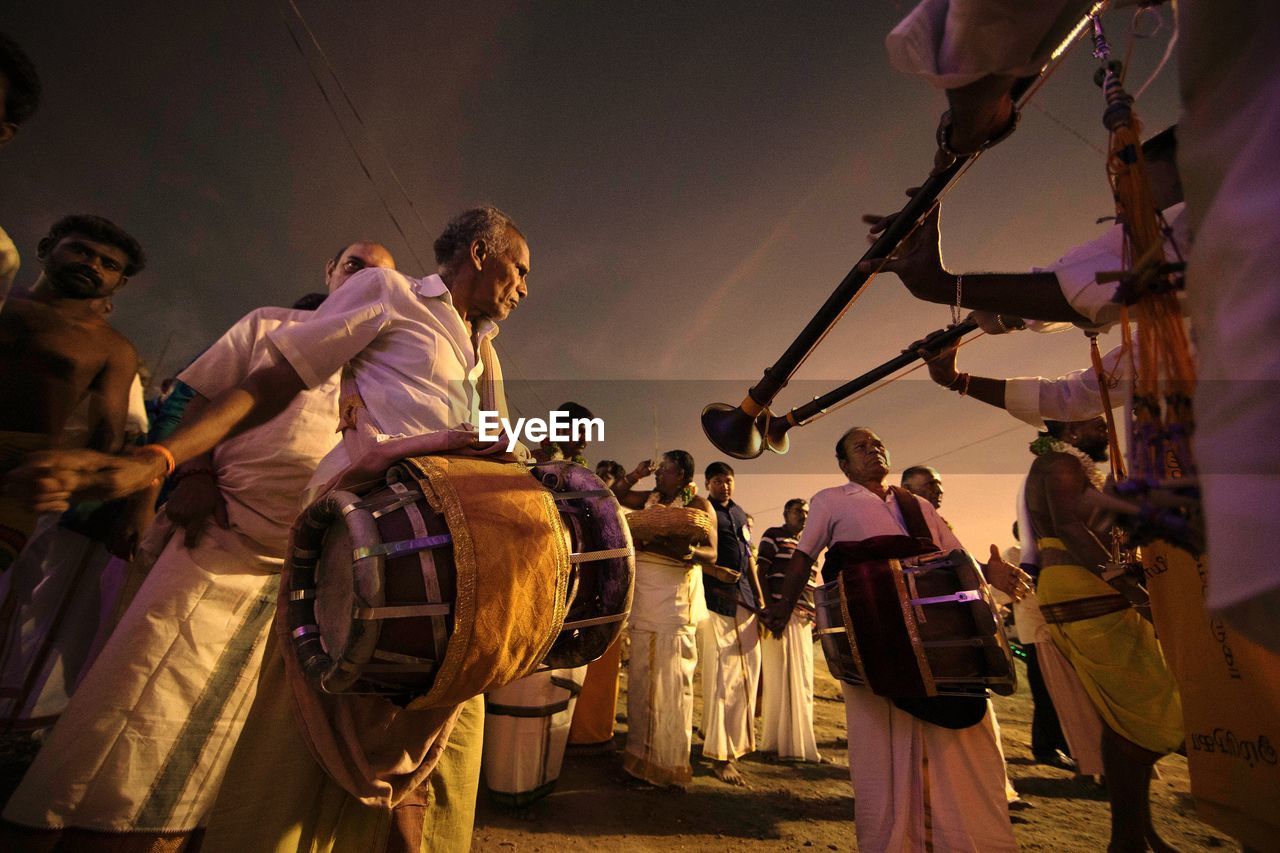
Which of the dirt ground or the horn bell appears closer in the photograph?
the horn bell

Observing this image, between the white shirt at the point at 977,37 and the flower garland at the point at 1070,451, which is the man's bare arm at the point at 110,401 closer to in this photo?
the white shirt at the point at 977,37

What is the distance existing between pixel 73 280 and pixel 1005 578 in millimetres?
5193

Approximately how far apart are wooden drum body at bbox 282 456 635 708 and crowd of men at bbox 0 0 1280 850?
5.7 inches

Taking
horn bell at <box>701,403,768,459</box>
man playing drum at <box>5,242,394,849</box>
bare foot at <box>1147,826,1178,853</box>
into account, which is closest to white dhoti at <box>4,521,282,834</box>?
man playing drum at <box>5,242,394,849</box>

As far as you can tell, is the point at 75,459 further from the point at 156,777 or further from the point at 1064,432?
the point at 1064,432

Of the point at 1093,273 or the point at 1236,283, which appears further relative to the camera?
the point at 1093,273

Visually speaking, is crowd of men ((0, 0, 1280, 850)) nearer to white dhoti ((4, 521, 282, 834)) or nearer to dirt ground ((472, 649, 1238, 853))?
white dhoti ((4, 521, 282, 834))

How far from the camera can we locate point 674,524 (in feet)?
15.3

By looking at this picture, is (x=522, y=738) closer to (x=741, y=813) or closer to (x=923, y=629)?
(x=741, y=813)

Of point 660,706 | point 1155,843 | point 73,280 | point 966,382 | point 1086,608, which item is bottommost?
point 1155,843

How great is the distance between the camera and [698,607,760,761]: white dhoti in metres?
4.93

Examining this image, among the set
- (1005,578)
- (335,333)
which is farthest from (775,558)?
(335,333)

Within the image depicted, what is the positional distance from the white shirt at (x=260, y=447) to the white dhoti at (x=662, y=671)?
2.52 metres

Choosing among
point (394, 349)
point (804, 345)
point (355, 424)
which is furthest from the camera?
point (804, 345)
